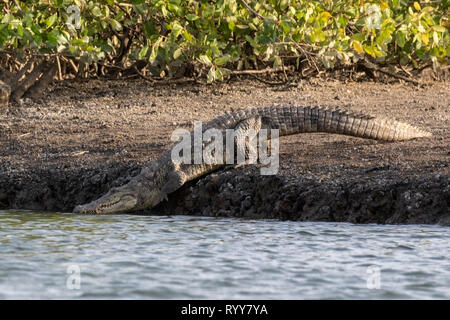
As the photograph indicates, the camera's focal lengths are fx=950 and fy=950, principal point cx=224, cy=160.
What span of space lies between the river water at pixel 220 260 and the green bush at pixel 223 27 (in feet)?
9.29

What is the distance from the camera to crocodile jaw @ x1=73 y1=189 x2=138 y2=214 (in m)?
8.97

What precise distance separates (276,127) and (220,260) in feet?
9.85

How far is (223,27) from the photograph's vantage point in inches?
481

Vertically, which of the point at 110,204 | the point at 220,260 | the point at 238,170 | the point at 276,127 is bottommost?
the point at 220,260

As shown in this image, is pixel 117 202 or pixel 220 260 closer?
pixel 220 260

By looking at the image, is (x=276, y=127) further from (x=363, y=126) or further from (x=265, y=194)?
(x=265, y=194)

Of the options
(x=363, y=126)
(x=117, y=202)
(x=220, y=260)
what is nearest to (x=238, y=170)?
(x=117, y=202)

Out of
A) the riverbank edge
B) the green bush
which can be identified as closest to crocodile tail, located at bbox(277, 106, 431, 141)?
the green bush

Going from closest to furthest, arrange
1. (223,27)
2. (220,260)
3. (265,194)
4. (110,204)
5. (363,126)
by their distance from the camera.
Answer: (220,260)
(265,194)
(110,204)
(363,126)
(223,27)

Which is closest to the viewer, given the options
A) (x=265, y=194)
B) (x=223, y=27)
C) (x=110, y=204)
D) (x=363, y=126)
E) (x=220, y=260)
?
(x=220, y=260)

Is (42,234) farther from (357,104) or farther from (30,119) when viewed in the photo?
(357,104)

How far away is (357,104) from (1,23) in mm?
4733

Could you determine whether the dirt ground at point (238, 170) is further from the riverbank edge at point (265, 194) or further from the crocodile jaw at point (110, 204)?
the crocodile jaw at point (110, 204)

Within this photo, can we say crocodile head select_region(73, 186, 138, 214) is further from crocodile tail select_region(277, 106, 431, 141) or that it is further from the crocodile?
crocodile tail select_region(277, 106, 431, 141)
